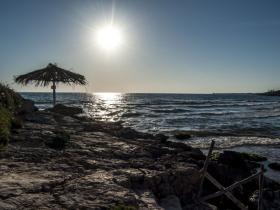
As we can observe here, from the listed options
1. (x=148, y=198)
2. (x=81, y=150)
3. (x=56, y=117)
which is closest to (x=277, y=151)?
(x=56, y=117)

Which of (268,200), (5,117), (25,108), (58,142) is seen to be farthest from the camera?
(25,108)

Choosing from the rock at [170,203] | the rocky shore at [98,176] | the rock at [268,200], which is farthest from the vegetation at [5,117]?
the rock at [268,200]

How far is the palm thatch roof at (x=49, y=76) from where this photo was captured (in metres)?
25.9

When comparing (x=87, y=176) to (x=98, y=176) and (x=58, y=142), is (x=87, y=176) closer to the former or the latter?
(x=98, y=176)

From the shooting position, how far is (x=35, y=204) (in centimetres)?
677

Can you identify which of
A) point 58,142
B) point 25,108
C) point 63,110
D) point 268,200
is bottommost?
point 268,200

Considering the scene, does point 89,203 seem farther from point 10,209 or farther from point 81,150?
point 81,150

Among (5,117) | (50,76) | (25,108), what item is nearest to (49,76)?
(50,76)

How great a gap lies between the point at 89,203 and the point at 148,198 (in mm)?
1609

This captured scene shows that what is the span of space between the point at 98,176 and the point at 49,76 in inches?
714

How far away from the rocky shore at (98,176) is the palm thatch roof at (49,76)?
11388mm

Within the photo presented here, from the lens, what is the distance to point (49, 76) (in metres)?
25.8

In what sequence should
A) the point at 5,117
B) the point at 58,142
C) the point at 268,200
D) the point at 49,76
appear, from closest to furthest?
the point at 58,142 < the point at 268,200 < the point at 5,117 < the point at 49,76

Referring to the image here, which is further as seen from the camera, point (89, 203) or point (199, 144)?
point (199, 144)
